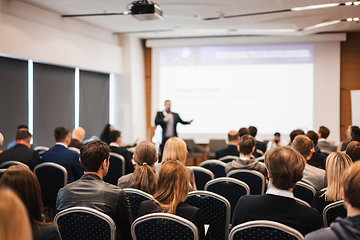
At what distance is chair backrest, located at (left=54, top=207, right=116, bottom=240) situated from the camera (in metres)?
2.02

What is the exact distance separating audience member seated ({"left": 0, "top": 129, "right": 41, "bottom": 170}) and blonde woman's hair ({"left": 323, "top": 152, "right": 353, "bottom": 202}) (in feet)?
11.1

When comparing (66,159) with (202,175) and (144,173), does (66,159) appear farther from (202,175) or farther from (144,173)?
(144,173)

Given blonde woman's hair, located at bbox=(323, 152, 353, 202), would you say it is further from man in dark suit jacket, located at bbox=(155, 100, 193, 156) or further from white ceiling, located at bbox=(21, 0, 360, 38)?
man in dark suit jacket, located at bbox=(155, 100, 193, 156)

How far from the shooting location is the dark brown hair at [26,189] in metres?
1.55

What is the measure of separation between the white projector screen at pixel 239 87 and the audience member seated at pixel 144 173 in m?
6.83

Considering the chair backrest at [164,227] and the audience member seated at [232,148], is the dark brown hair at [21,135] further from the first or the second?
the chair backrest at [164,227]

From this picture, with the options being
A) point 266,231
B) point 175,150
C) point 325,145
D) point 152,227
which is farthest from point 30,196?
point 325,145

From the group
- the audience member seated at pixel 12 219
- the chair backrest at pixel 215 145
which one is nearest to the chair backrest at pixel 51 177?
the audience member seated at pixel 12 219

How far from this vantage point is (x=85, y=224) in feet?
6.71

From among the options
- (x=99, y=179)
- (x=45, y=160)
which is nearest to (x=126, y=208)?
(x=99, y=179)

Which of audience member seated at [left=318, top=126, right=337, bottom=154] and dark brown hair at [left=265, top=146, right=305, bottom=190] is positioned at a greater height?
dark brown hair at [left=265, top=146, right=305, bottom=190]

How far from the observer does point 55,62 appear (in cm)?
716

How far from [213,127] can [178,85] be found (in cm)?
157

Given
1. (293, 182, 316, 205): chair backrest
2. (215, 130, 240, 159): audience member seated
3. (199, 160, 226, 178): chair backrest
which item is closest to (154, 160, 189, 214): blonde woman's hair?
(293, 182, 316, 205): chair backrest
